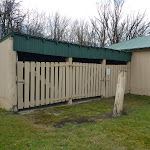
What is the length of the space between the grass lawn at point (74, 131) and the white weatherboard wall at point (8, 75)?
0.44 meters

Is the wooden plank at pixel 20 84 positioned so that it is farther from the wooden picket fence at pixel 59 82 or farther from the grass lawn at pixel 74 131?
the grass lawn at pixel 74 131

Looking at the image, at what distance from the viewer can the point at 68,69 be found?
7.15m

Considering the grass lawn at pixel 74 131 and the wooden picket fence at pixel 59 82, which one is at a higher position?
the wooden picket fence at pixel 59 82

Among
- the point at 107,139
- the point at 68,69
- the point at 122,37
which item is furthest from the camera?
the point at 122,37

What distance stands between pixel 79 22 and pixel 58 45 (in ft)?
64.2

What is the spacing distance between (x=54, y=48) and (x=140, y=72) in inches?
240

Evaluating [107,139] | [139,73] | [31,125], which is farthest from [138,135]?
[139,73]

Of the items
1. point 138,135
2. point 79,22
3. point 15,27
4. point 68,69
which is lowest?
point 138,135

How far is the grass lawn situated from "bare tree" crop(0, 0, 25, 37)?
46.0ft

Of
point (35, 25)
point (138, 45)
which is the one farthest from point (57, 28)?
point (138, 45)

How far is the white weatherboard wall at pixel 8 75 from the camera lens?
17.9 feet

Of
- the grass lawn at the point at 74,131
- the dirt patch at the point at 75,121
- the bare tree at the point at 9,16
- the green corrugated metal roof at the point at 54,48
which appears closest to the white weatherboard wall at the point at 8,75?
the green corrugated metal roof at the point at 54,48

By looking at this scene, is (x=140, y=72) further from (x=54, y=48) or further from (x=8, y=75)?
(x=8, y=75)

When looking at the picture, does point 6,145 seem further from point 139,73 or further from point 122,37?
point 122,37
